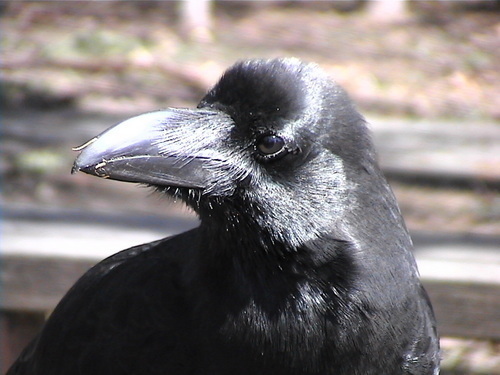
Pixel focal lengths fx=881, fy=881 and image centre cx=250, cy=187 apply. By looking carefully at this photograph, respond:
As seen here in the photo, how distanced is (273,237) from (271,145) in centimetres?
24

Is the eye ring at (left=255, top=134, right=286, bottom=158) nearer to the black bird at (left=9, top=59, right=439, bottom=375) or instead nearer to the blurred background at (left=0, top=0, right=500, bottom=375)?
the black bird at (left=9, top=59, right=439, bottom=375)

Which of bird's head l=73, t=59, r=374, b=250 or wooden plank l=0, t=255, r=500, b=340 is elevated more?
bird's head l=73, t=59, r=374, b=250

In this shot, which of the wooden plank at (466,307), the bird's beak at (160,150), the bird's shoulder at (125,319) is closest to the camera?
the bird's beak at (160,150)

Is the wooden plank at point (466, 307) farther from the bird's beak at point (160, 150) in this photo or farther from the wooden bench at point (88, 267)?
the bird's beak at point (160, 150)

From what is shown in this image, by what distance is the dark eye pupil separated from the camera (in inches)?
87.4

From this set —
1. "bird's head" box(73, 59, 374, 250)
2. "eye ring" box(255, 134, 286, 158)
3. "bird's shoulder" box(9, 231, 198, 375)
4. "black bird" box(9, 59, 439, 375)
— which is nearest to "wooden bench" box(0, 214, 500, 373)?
"bird's shoulder" box(9, 231, 198, 375)

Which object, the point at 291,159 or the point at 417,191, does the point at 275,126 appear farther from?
the point at 417,191

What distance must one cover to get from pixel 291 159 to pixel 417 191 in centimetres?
240

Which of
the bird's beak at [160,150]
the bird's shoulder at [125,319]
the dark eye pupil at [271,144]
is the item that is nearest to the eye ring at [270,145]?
the dark eye pupil at [271,144]

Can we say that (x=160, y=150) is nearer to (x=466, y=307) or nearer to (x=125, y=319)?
(x=125, y=319)

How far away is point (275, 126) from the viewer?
7.29 ft

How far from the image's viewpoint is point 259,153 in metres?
2.25

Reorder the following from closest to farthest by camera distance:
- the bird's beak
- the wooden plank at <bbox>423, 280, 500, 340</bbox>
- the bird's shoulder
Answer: the bird's beak → the bird's shoulder → the wooden plank at <bbox>423, 280, 500, 340</bbox>

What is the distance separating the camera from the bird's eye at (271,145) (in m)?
2.22
